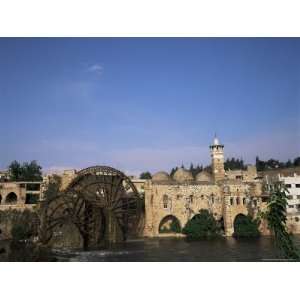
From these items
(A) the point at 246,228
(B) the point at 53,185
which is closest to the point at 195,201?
(A) the point at 246,228

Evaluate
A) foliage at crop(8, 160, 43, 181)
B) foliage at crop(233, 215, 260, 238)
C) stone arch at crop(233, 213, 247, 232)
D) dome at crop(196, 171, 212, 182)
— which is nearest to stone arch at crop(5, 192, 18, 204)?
foliage at crop(8, 160, 43, 181)

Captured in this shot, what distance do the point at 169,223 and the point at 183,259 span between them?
9128mm

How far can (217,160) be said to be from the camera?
2517 centimetres

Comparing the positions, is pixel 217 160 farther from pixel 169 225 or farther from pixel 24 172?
pixel 24 172

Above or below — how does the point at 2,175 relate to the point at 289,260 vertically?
above

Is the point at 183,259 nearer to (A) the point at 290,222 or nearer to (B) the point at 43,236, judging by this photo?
(B) the point at 43,236

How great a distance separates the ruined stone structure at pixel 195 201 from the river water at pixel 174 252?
2940 mm

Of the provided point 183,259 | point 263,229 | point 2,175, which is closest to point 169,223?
point 263,229

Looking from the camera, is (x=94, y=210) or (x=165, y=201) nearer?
(x=94, y=210)

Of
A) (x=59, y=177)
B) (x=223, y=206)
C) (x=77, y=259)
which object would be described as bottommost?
(x=77, y=259)

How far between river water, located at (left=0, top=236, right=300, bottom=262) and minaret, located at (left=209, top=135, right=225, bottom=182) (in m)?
6.20

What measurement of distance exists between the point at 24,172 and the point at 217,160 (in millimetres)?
15415

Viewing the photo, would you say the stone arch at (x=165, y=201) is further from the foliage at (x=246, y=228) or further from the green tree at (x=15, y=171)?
the green tree at (x=15, y=171)
